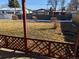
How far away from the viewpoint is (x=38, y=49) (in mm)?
7305

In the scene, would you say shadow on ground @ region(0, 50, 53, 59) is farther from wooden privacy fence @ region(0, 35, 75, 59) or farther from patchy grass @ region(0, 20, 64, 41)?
patchy grass @ region(0, 20, 64, 41)

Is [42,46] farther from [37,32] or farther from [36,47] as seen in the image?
[37,32]

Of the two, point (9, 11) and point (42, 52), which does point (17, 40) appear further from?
point (9, 11)

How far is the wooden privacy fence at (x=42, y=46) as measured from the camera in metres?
6.48

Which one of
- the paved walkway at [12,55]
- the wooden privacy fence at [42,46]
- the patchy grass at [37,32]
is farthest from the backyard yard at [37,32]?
the paved walkway at [12,55]

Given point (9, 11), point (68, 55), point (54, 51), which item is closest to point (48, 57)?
point (54, 51)

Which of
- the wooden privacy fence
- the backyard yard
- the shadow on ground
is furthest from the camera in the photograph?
the backyard yard

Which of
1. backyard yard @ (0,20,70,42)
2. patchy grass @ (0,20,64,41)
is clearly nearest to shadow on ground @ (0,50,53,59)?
backyard yard @ (0,20,70,42)

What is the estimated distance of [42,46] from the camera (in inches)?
286

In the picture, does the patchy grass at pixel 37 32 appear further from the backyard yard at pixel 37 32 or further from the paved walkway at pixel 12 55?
the paved walkway at pixel 12 55

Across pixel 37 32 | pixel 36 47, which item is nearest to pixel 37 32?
pixel 37 32

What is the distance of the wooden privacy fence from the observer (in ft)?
21.2

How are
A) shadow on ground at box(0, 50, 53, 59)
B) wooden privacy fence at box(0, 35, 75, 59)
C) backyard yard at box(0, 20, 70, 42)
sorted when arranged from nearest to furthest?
1. wooden privacy fence at box(0, 35, 75, 59)
2. shadow on ground at box(0, 50, 53, 59)
3. backyard yard at box(0, 20, 70, 42)

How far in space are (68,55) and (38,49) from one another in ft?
4.21
